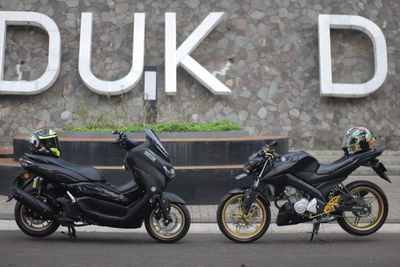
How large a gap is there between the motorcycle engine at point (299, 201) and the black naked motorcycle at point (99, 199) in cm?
126

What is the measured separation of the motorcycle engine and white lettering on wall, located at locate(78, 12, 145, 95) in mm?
8178

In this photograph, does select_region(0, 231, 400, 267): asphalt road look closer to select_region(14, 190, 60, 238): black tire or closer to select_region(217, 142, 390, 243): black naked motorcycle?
select_region(14, 190, 60, 238): black tire

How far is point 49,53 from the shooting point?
1518 cm

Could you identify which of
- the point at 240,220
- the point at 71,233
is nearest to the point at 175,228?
the point at 240,220

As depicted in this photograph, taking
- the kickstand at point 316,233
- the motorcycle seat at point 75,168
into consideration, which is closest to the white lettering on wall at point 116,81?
the motorcycle seat at point 75,168

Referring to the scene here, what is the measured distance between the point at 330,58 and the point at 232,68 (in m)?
2.45

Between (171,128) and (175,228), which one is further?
(171,128)

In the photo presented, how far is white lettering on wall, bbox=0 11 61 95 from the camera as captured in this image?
1503cm

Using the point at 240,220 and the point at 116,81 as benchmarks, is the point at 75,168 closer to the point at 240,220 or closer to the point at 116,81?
the point at 240,220

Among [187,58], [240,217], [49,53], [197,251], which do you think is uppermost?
[49,53]

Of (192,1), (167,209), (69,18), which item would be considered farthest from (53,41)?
(167,209)

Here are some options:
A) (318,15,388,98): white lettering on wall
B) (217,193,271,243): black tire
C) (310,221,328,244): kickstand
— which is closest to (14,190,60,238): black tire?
(217,193,271,243): black tire

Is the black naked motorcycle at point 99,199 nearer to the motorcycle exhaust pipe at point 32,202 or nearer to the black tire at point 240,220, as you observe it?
the motorcycle exhaust pipe at point 32,202

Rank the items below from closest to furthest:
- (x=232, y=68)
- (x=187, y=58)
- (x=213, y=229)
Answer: (x=213, y=229) < (x=187, y=58) < (x=232, y=68)
